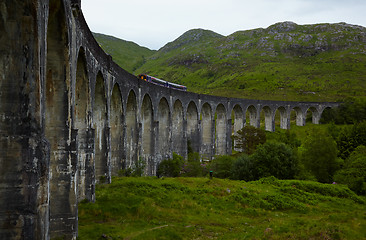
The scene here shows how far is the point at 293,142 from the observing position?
43.7 metres

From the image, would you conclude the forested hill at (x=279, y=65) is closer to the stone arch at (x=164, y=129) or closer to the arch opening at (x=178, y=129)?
the arch opening at (x=178, y=129)

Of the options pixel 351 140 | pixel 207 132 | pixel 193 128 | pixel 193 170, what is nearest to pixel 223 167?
pixel 193 170

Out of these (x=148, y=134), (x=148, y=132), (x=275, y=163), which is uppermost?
(x=148, y=132)

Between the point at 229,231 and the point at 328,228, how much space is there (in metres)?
4.54

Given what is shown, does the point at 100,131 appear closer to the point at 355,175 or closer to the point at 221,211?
the point at 221,211

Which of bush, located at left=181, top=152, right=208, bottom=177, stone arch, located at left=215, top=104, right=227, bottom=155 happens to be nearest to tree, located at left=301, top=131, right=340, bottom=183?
bush, located at left=181, top=152, right=208, bottom=177

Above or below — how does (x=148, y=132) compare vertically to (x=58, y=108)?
below

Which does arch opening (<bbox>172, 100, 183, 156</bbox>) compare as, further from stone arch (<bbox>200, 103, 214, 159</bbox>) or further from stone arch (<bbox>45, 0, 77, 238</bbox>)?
stone arch (<bbox>45, 0, 77, 238</bbox>)

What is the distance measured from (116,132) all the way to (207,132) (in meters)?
25.7

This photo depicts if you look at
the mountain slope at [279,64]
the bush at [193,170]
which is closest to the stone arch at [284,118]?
the mountain slope at [279,64]

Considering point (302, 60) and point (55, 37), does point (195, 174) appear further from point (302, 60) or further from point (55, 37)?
point (302, 60)

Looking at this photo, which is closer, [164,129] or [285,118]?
[164,129]

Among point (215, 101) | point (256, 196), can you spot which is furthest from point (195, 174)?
point (215, 101)

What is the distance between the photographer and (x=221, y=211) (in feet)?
57.9
